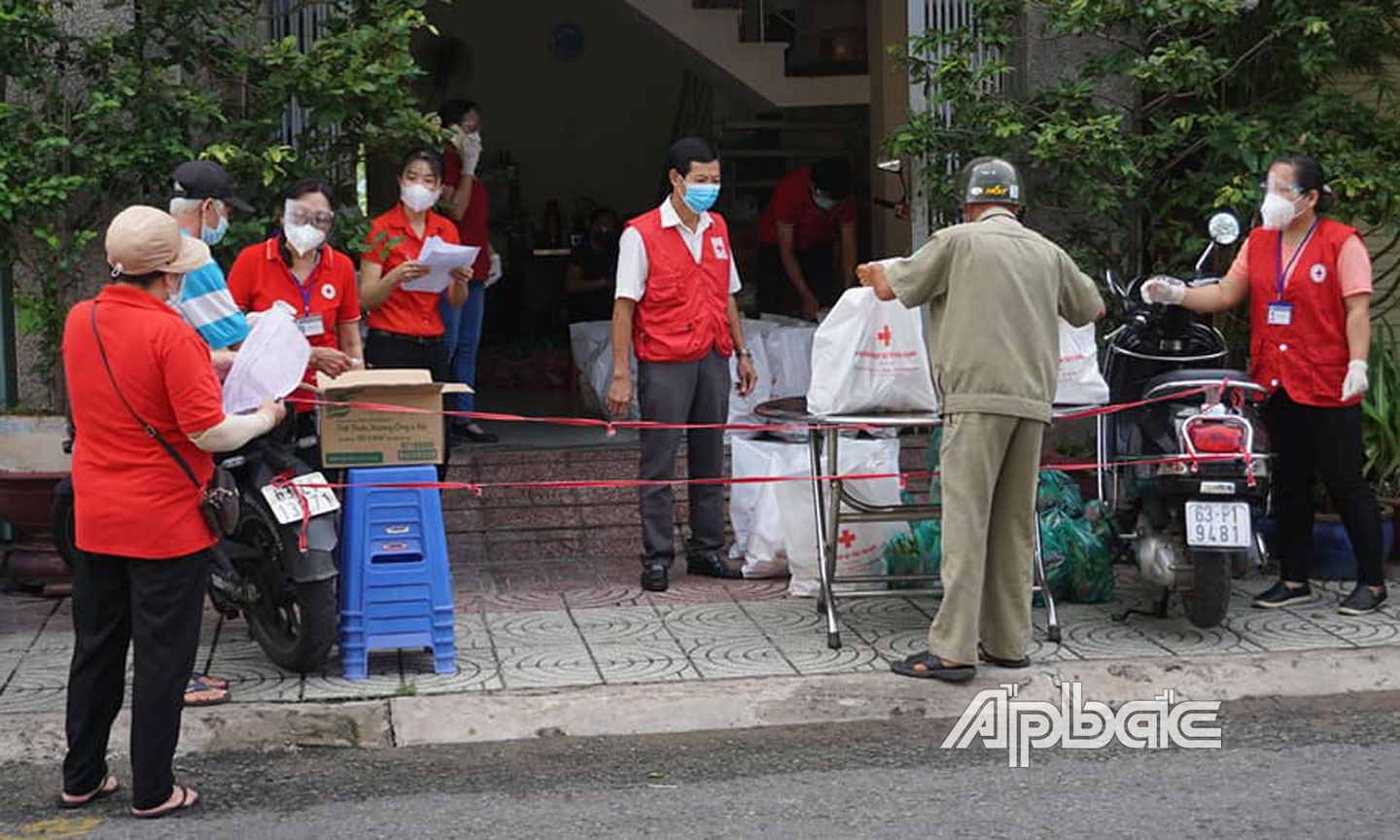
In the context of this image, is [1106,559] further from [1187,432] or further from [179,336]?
[179,336]

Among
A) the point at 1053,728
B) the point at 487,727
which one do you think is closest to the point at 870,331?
the point at 1053,728

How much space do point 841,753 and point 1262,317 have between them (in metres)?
2.83

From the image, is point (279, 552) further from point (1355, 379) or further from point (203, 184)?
point (1355, 379)

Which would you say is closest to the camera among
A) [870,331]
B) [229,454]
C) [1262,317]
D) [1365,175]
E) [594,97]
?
[229,454]

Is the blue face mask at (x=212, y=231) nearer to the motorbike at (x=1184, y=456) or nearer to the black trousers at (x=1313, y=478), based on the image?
the motorbike at (x=1184, y=456)

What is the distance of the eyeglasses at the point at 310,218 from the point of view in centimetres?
682

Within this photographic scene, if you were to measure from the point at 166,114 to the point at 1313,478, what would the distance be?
17.3 feet

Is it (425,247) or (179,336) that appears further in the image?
(425,247)

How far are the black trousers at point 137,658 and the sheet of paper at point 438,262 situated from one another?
2.72m

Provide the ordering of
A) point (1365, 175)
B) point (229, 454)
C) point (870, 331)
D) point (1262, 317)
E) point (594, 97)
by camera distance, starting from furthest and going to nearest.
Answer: point (594, 97) → point (1365, 175) → point (1262, 317) → point (870, 331) → point (229, 454)

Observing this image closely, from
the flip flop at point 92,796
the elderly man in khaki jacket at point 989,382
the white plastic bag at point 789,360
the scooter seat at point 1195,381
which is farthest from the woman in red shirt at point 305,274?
the white plastic bag at point 789,360

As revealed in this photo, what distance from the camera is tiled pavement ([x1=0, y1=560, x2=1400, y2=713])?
6430mm

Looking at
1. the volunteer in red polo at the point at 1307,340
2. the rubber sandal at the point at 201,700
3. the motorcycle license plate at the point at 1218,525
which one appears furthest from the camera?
the volunteer in red polo at the point at 1307,340

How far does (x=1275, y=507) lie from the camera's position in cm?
764
